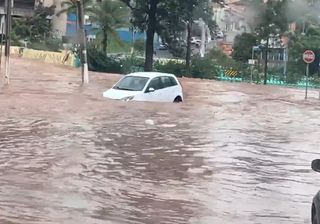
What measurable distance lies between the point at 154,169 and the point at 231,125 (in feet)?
28.4

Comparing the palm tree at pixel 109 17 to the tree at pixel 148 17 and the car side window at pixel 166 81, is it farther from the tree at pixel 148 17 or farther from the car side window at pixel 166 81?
the car side window at pixel 166 81

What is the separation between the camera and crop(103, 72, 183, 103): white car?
2538 centimetres

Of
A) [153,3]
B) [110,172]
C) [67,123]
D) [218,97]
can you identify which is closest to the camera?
[110,172]

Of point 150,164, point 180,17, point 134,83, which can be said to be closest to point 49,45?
point 180,17

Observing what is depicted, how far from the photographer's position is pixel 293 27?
5916cm

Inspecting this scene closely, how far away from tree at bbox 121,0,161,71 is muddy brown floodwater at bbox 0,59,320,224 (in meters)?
24.9

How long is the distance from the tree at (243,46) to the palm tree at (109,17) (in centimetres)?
881

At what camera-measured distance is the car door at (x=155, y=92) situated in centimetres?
2552

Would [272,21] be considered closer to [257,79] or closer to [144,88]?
[257,79]

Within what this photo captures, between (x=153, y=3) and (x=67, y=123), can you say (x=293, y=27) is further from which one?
(x=67, y=123)

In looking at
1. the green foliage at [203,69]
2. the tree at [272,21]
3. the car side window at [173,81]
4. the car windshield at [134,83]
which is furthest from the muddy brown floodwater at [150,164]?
the green foliage at [203,69]

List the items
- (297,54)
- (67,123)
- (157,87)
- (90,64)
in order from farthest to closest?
(297,54) < (90,64) < (157,87) < (67,123)

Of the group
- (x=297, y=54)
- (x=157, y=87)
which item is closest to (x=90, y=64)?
(x=297, y=54)

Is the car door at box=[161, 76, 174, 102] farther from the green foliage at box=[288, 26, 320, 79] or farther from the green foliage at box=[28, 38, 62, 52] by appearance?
the green foliage at box=[28, 38, 62, 52]
